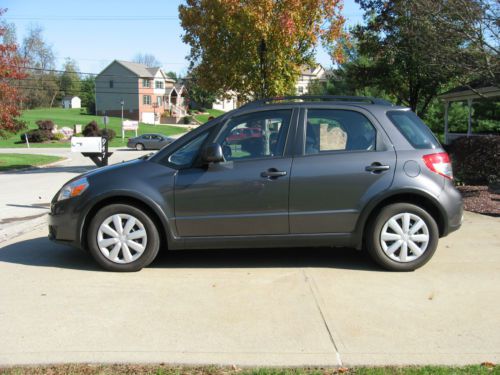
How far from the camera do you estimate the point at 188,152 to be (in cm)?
550

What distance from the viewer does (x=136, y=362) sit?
342 cm

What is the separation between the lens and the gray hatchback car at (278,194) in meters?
5.32

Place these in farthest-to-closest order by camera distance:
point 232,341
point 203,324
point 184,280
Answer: point 184,280 < point 203,324 < point 232,341

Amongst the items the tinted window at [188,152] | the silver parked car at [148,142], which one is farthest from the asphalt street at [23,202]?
the silver parked car at [148,142]

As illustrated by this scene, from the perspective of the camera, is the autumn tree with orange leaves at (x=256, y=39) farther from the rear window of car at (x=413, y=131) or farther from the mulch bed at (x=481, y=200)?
the rear window of car at (x=413, y=131)

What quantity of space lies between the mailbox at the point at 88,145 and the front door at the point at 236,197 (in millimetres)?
3954

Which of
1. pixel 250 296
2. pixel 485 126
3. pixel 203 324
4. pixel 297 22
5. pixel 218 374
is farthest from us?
pixel 485 126

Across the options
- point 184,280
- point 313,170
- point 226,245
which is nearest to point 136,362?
point 184,280

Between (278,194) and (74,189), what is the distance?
2.18 metres

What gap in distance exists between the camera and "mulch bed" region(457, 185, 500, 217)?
28.5ft

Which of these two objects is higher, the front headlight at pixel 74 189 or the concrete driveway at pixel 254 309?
the front headlight at pixel 74 189

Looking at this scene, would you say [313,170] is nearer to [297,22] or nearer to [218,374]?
[218,374]

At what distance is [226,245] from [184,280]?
1.88ft

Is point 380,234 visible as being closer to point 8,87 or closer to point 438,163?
point 438,163
